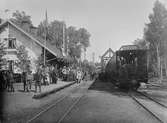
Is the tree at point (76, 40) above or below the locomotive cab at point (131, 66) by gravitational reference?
above

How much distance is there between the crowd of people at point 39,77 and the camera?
17.6 meters

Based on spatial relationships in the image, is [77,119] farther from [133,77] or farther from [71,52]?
[71,52]

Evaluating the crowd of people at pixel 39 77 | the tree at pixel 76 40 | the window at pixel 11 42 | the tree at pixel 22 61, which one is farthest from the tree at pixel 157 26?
the tree at pixel 76 40

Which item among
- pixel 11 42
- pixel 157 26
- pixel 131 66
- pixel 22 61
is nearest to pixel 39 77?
pixel 131 66

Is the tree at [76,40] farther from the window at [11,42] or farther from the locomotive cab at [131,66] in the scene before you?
the locomotive cab at [131,66]

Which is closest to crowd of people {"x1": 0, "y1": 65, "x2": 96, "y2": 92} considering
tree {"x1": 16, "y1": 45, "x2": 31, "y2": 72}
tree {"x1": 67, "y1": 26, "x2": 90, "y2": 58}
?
tree {"x1": 16, "y1": 45, "x2": 31, "y2": 72}

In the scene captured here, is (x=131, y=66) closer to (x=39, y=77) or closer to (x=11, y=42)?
(x=39, y=77)

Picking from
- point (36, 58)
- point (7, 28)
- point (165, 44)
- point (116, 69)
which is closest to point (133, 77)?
point (116, 69)

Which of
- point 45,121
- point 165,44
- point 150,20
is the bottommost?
point 45,121

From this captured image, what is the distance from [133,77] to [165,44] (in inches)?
1089

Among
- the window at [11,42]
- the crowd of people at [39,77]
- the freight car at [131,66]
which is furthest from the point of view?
the window at [11,42]

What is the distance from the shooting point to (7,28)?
32312mm

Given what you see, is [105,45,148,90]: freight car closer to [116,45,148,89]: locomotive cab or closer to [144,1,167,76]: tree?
[116,45,148,89]: locomotive cab

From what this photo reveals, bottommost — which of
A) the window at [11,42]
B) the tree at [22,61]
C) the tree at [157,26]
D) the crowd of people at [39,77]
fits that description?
the crowd of people at [39,77]
